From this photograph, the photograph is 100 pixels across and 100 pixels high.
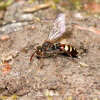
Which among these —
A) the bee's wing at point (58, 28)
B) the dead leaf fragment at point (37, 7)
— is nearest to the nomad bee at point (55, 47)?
the bee's wing at point (58, 28)

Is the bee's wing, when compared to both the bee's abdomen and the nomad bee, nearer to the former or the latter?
the nomad bee

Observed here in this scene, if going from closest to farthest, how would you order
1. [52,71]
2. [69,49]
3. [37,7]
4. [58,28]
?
1. [52,71]
2. [69,49]
3. [58,28]
4. [37,7]

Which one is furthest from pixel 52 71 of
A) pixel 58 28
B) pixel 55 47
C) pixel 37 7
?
pixel 37 7

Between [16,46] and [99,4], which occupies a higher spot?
[99,4]

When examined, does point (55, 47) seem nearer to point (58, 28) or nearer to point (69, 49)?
point (69, 49)

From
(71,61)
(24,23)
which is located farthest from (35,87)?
(24,23)

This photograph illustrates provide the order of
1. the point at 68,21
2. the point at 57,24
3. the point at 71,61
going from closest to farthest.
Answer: the point at 71,61 < the point at 57,24 < the point at 68,21

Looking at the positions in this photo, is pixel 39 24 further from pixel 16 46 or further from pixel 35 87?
pixel 35 87

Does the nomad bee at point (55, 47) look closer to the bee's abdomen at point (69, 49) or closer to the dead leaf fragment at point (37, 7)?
the bee's abdomen at point (69, 49)
